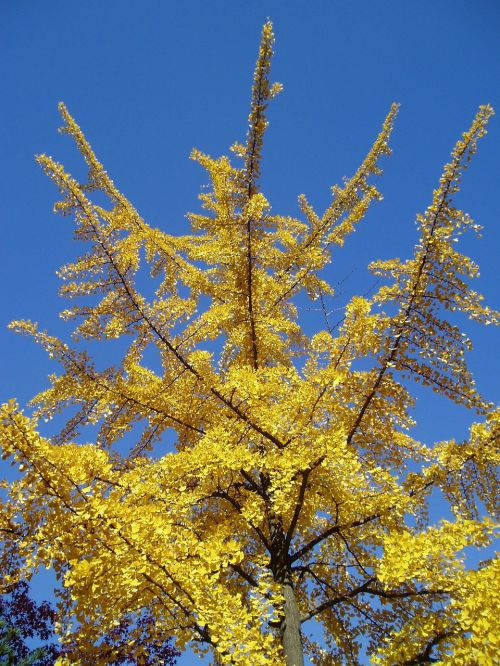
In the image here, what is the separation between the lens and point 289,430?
4.44 metres

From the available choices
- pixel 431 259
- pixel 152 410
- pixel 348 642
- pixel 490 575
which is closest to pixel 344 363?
pixel 431 259

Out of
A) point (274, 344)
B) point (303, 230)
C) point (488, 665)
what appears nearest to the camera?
point (488, 665)

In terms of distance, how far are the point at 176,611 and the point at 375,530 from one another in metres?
2.10

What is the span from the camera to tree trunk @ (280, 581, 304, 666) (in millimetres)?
4180

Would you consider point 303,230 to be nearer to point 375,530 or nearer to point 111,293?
point 111,293

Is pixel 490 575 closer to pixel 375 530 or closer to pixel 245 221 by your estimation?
pixel 375 530

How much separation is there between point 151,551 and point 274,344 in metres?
3.50

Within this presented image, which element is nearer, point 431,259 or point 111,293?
point 431,259

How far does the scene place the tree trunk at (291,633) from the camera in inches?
165

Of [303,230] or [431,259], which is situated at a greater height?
[303,230]

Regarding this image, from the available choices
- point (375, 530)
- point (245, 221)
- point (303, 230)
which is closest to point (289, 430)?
point (375, 530)

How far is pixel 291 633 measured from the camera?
435cm

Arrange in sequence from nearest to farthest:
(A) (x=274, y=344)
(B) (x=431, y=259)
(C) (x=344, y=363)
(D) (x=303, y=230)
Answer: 1. (B) (x=431, y=259)
2. (C) (x=344, y=363)
3. (A) (x=274, y=344)
4. (D) (x=303, y=230)

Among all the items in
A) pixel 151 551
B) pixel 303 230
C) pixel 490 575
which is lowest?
pixel 490 575
